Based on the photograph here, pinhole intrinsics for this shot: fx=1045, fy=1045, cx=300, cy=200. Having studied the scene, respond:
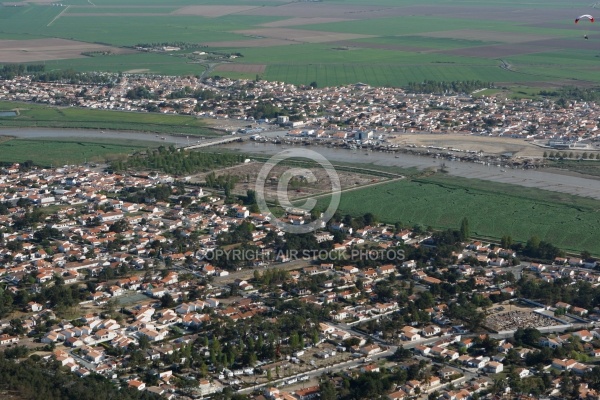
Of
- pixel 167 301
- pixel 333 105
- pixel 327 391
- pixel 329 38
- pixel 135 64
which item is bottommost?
pixel 167 301

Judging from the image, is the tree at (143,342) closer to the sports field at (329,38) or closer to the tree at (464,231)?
the tree at (464,231)

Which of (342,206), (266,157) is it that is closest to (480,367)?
(342,206)

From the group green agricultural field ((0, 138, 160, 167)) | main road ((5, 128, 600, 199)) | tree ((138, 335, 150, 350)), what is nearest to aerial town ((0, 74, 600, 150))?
main road ((5, 128, 600, 199))

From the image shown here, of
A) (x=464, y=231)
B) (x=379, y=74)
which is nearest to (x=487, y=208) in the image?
(x=464, y=231)

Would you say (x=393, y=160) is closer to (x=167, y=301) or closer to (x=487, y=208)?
(x=487, y=208)

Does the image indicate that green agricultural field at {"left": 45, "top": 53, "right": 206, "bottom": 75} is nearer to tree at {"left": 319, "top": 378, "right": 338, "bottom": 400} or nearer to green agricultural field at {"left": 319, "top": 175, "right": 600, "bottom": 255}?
green agricultural field at {"left": 319, "top": 175, "right": 600, "bottom": 255}

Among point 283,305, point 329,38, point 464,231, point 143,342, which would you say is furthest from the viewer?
point 329,38
